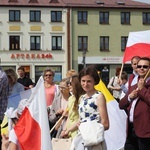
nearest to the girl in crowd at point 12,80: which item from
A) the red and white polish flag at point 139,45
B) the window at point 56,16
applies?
the red and white polish flag at point 139,45

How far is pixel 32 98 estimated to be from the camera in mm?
5781

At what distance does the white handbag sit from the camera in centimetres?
530

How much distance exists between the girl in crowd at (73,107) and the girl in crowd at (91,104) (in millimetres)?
815

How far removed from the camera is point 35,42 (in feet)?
186

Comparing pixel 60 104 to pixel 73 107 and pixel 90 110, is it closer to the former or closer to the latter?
pixel 73 107

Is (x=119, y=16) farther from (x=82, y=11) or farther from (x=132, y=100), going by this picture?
(x=132, y=100)

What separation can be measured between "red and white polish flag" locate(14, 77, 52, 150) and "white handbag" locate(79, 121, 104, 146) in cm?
42

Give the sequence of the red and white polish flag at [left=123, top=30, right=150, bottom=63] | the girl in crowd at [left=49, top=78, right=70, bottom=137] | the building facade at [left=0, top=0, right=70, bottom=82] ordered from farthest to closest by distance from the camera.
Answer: the building facade at [left=0, top=0, right=70, bottom=82] < the girl in crowd at [left=49, top=78, right=70, bottom=137] < the red and white polish flag at [left=123, top=30, right=150, bottom=63]

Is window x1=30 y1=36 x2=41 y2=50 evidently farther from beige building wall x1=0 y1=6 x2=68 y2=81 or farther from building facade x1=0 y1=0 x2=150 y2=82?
beige building wall x1=0 y1=6 x2=68 y2=81

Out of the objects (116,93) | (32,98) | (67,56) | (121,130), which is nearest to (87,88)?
(32,98)

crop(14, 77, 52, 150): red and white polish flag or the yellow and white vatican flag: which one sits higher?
crop(14, 77, 52, 150): red and white polish flag

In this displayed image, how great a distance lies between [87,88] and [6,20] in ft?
170

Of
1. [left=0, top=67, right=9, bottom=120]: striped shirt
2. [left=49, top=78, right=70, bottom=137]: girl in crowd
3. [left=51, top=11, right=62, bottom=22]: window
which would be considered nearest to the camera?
[left=0, top=67, right=9, bottom=120]: striped shirt

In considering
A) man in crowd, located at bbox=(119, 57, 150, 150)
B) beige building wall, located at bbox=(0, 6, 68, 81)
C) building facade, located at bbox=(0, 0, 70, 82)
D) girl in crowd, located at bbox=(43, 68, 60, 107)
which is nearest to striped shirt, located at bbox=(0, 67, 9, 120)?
man in crowd, located at bbox=(119, 57, 150, 150)
